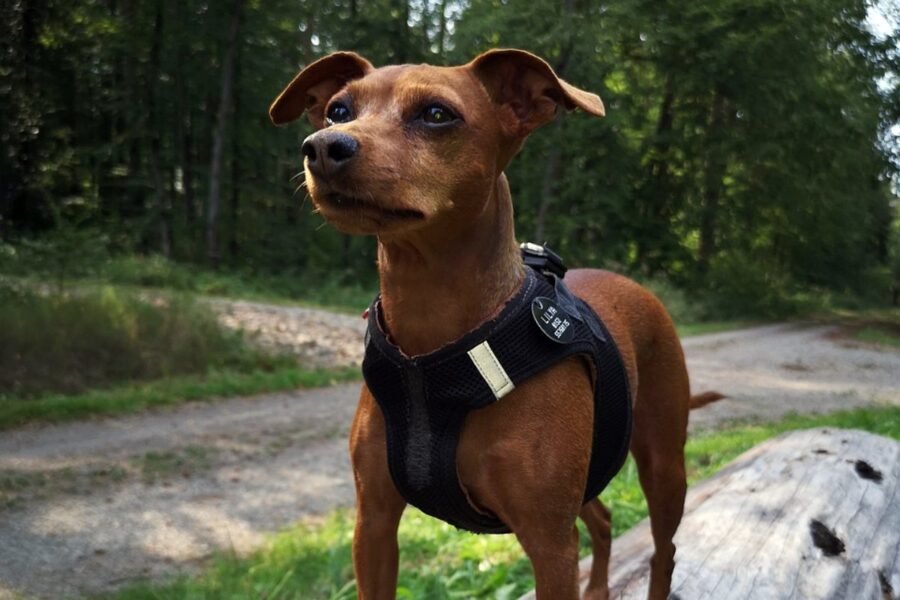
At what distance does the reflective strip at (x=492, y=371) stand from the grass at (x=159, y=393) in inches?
276

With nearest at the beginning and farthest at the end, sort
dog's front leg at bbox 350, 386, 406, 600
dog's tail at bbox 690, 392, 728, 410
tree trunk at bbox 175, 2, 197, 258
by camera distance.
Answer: dog's front leg at bbox 350, 386, 406, 600, dog's tail at bbox 690, 392, 728, 410, tree trunk at bbox 175, 2, 197, 258

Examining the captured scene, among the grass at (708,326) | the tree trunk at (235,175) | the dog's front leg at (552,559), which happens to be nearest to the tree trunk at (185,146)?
the tree trunk at (235,175)

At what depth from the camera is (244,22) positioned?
23.8 m

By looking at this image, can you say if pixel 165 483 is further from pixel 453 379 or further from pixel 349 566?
pixel 453 379

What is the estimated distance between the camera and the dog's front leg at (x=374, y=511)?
231 centimetres

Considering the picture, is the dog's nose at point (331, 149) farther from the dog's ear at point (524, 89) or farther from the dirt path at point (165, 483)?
the dirt path at point (165, 483)

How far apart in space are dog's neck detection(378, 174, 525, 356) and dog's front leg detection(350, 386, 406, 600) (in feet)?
0.99

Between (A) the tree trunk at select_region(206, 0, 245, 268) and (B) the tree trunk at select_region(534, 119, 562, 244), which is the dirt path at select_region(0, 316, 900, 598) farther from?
(A) the tree trunk at select_region(206, 0, 245, 268)

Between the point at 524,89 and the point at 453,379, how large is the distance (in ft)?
2.96

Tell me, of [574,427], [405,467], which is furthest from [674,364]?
[405,467]

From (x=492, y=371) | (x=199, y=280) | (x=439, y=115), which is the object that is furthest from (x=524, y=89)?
(x=199, y=280)

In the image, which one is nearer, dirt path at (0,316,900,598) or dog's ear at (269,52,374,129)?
dog's ear at (269,52,374,129)

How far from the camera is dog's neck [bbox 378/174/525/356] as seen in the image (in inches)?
84.5

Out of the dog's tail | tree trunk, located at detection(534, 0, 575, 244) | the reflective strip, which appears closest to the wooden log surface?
the dog's tail
